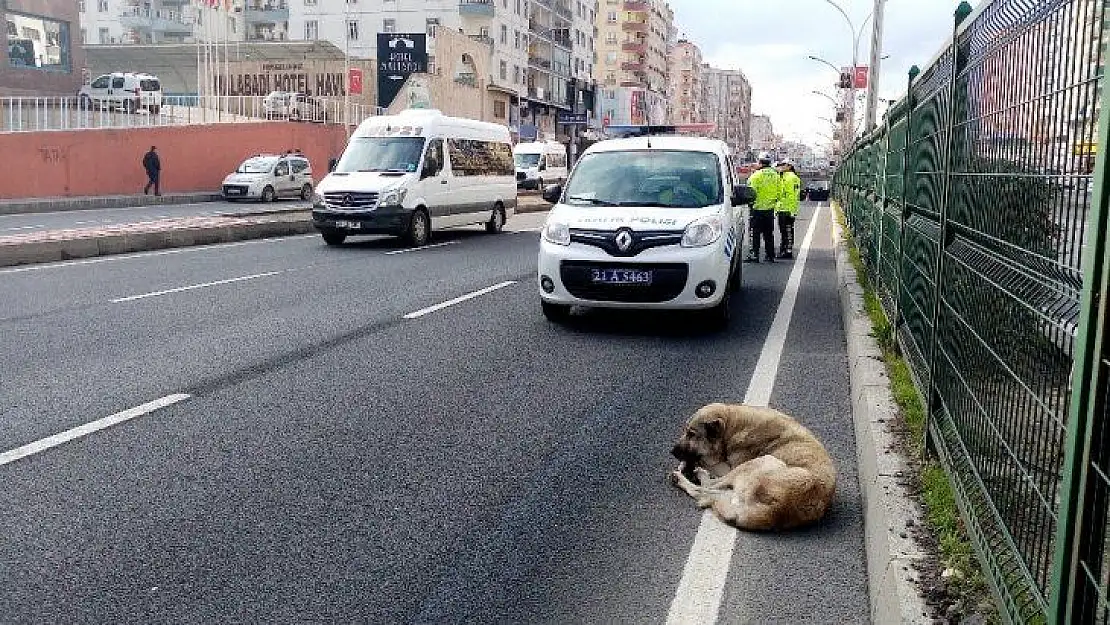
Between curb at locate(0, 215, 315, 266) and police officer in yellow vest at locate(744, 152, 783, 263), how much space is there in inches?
389

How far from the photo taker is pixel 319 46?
61031mm

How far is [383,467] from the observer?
5.18 meters

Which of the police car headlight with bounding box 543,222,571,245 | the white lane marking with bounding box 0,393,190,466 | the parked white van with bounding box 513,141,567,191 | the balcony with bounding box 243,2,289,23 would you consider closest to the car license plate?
the police car headlight with bounding box 543,222,571,245

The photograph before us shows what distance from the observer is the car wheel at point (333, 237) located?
18.6m

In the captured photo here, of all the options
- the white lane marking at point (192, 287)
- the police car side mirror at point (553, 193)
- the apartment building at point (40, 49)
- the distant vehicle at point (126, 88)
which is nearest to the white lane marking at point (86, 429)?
the white lane marking at point (192, 287)

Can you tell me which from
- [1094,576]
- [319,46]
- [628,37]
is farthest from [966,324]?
[628,37]

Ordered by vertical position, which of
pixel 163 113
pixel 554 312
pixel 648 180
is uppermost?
pixel 163 113

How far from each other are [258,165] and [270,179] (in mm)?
987

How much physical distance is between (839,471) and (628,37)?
122019 mm

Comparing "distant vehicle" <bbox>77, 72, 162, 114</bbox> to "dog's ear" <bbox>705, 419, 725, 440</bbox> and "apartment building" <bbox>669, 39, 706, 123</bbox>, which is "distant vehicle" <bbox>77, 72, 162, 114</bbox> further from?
"apartment building" <bbox>669, 39, 706, 123</bbox>

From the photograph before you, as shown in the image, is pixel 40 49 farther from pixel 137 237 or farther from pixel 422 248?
pixel 422 248

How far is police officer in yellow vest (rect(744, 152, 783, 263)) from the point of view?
53.5 ft

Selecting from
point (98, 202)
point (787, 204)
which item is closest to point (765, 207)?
point (787, 204)

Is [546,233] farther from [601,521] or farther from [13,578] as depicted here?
[13,578]
